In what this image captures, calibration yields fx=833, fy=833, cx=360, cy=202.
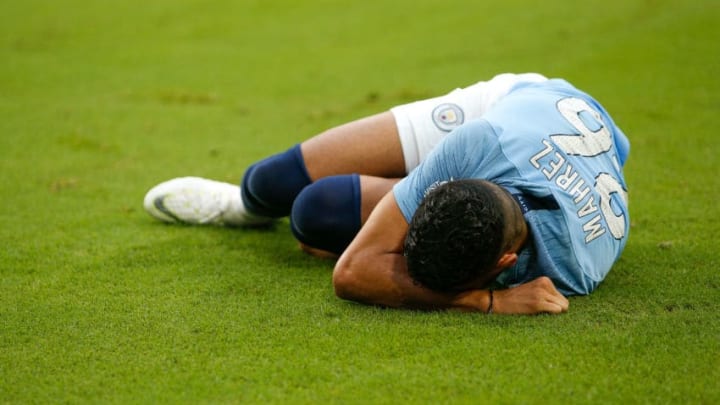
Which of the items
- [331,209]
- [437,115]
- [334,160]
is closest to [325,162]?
[334,160]

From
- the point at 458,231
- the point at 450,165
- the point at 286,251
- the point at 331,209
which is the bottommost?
the point at 286,251

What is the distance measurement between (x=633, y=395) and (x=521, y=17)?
30.2ft

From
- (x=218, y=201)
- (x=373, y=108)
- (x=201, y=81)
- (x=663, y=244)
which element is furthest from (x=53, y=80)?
(x=663, y=244)

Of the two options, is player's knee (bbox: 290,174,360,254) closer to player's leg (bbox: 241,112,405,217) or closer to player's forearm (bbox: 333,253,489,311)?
player's leg (bbox: 241,112,405,217)

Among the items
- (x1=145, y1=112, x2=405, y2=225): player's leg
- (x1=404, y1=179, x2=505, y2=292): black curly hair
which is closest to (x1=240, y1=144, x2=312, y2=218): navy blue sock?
(x1=145, y1=112, x2=405, y2=225): player's leg

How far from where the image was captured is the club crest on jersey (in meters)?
3.53

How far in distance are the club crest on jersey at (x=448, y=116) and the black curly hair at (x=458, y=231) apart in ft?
2.96

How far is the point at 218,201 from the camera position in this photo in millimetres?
4051

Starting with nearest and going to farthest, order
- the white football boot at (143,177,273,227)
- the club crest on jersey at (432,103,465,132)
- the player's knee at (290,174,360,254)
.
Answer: the player's knee at (290,174,360,254)
the club crest on jersey at (432,103,465,132)
the white football boot at (143,177,273,227)

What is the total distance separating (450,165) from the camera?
9.41ft

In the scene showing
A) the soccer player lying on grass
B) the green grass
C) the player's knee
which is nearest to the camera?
the green grass

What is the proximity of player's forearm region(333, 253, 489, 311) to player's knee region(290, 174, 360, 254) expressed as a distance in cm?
39

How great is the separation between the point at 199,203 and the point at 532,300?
6.11ft

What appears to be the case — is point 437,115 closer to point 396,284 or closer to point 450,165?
point 450,165
